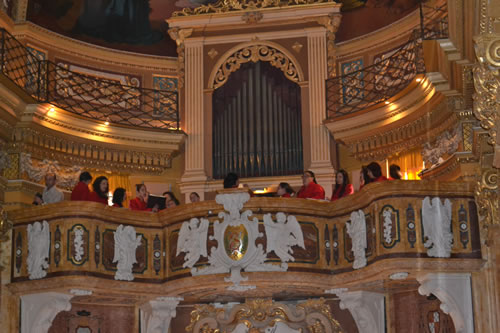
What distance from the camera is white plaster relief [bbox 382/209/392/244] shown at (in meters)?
12.4

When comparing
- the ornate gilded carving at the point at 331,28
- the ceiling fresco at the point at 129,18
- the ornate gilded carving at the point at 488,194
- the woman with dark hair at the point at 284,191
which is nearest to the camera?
the ornate gilded carving at the point at 488,194

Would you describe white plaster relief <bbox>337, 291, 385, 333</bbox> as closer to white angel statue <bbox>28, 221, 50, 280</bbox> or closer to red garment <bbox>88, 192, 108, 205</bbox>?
red garment <bbox>88, 192, 108, 205</bbox>

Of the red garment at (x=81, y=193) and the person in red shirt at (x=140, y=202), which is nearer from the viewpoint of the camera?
the red garment at (x=81, y=193)

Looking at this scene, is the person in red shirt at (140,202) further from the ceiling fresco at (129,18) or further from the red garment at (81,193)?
the ceiling fresco at (129,18)

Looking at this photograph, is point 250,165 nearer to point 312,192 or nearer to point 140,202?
point 140,202

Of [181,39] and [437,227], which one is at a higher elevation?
[181,39]

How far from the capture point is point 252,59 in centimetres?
1783

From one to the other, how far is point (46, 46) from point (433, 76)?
719 cm

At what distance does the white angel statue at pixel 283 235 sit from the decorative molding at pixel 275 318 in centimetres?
177

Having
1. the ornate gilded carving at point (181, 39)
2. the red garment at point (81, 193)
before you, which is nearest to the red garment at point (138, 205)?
the red garment at point (81, 193)

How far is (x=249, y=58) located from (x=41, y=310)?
6600 millimetres

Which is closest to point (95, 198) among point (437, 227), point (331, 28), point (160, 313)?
point (160, 313)

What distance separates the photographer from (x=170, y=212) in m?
13.6

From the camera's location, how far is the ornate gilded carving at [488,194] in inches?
485
